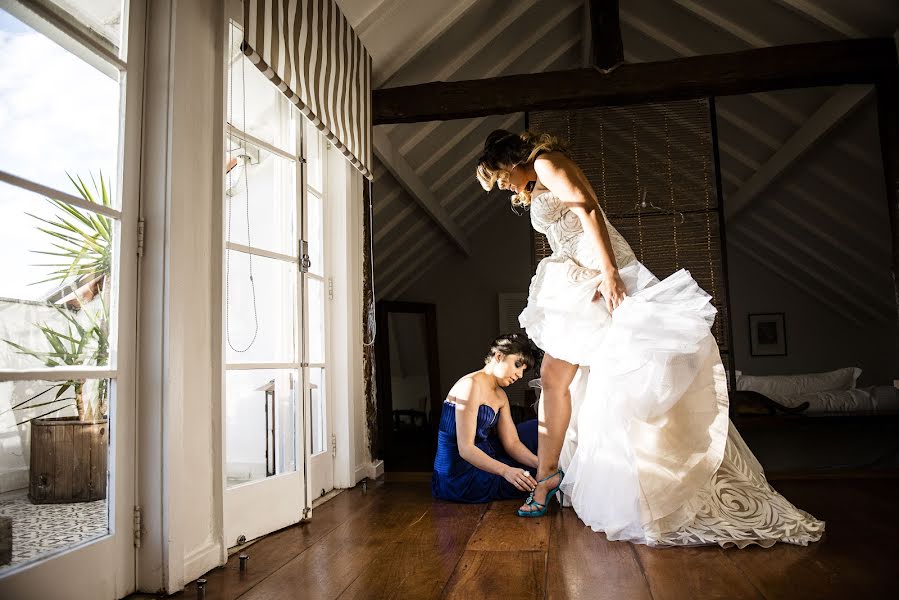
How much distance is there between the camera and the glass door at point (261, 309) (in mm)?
2285

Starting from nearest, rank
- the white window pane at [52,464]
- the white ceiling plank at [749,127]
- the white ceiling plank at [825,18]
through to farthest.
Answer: the white window pane at [52,464] → the white ceiling plank at [825,18] → the white ceiling plank at [749,127]

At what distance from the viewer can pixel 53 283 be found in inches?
60.9

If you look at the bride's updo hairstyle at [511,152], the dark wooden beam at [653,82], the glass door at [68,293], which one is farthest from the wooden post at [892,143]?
the glass door at [68,293]

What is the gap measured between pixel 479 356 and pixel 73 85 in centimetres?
711

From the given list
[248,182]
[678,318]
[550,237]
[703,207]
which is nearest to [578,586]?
[678,318]

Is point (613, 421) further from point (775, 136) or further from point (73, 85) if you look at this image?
point (775, 136)

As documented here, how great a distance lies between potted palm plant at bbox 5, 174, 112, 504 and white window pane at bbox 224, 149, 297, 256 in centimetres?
57

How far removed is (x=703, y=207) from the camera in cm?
449

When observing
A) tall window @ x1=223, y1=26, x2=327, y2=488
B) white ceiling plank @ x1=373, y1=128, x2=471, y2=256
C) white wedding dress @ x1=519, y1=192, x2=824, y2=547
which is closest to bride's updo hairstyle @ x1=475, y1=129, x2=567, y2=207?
white wedding dress @ x1=519, y1=192, x2=824, y2=547

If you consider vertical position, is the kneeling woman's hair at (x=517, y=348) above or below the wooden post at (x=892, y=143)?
below

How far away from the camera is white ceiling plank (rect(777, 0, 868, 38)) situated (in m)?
3.72

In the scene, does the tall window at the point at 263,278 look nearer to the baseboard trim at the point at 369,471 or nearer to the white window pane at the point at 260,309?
the white window pane at the point at 260,309

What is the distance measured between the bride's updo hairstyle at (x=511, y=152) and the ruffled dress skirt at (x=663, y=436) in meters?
0.52

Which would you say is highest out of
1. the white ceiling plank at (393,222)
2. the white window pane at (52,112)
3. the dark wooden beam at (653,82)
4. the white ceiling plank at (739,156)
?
the white ceiling plank at (739,156)
